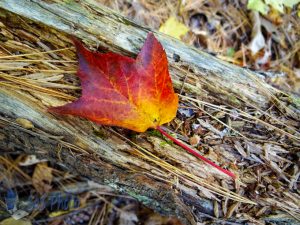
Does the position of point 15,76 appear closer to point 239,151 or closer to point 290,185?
point 239,151

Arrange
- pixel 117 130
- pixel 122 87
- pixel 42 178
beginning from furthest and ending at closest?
pixel 42 178
pixel 117 130
pixel 122 87

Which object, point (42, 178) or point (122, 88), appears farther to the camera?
point (42, 178)

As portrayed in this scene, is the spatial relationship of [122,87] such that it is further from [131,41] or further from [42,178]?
[42,178]

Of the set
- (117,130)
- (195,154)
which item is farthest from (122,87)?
(195,154)

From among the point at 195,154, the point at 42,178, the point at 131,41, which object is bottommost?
the point at 42,178

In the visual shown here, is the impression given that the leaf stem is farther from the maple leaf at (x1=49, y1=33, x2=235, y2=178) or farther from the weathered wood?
the weathered wood

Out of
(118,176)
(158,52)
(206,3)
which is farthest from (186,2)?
(118,176)
